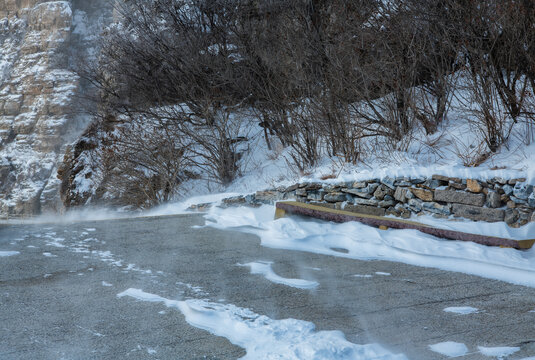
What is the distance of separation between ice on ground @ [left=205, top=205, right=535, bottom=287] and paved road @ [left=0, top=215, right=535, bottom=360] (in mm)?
181

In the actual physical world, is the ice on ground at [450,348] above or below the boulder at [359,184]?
below

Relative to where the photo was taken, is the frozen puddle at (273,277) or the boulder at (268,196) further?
the boulder at (268,196)

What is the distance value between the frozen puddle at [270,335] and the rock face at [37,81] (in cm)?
2948

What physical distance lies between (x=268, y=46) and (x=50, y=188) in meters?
21.5

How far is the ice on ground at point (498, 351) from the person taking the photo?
2.35m

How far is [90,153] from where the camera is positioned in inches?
551

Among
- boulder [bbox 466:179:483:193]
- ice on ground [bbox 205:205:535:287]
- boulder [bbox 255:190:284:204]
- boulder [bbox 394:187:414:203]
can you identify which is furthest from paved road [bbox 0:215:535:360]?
boulder [bbox 255:190:284:204]

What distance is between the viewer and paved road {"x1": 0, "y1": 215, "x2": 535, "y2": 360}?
2.48 meters

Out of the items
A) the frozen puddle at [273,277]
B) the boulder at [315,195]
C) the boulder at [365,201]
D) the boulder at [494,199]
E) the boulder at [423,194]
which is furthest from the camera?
the boulder at [315,195]

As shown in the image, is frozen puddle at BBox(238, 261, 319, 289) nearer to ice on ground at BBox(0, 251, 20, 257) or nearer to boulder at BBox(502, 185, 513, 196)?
ice on ground at BBox(0, 251, 20, 257)

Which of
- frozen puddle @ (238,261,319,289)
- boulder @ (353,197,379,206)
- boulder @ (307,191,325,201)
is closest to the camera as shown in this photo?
frozen puddle @ (238,261,319,289)

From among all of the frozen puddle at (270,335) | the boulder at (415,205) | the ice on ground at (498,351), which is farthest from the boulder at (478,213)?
the frozen puddle at (270,335)

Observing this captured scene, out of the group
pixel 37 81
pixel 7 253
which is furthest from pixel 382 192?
pixel 37 81

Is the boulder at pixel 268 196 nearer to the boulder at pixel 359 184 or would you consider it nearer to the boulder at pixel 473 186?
the boulder at pixel 359 184
